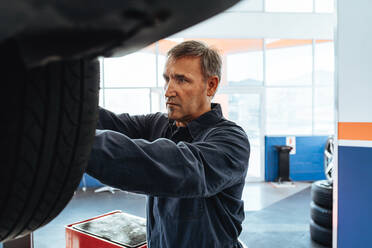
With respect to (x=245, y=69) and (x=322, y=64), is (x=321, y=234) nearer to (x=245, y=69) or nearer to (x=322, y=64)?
(x=245, y=69)

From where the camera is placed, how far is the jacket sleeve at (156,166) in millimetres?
657

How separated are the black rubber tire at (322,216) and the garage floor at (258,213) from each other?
0.24 meters

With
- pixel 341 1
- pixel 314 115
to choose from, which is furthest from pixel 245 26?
pixel 341 1

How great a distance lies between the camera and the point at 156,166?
689 millimetres

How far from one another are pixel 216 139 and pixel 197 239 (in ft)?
1.30

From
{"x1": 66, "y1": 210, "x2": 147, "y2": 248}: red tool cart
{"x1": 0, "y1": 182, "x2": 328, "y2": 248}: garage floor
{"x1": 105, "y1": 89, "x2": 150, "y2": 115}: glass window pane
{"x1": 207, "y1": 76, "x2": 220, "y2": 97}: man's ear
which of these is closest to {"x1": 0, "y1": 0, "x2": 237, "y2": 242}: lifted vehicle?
{"x1": 207, "y1": 76, "x2": 220, "y2": 97}: man's ear

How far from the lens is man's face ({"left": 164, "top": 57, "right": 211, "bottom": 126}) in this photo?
115 centimetres

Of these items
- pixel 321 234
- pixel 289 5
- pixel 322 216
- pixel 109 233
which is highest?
pixel 289 5

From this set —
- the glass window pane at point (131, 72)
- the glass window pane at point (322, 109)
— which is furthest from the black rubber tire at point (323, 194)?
the glass window pane at point (131, 72)

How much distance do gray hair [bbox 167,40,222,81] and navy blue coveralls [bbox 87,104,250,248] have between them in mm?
160

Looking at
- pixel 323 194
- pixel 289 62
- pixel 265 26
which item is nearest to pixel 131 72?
pixel 265 26

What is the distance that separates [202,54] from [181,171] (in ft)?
1.90

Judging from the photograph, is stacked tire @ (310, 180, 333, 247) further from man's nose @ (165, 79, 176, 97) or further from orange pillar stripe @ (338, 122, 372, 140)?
man's nose @ (165, 79, 176, 97)

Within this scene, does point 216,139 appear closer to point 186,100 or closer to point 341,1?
point 186,100
